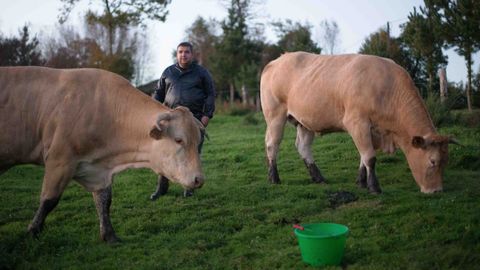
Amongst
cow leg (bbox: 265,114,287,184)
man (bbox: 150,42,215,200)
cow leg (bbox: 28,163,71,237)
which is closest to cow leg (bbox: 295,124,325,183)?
cow leg (bbox: 265,114,287,184)

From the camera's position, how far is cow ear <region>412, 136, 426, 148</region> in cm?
738

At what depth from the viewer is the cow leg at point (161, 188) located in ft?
26.7

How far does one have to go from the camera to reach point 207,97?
8.31 m

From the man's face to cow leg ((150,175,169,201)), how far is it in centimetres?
186

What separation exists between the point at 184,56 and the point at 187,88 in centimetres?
51

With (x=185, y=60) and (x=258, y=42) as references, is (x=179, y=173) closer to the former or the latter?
(x=185, y=60)

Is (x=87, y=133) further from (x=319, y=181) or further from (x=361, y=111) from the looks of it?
(x=319, y=181)

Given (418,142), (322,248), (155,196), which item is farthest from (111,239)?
(418,142)

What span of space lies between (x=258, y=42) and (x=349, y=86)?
2904 cm

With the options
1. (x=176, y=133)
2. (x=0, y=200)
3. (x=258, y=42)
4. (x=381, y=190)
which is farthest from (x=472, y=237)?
(x=258, y=42)

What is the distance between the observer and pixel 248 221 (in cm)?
670

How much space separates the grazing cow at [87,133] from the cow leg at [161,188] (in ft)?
6.41

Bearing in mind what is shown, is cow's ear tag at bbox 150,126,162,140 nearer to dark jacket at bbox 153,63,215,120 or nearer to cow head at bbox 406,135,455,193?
dark jacket at bbox 153,63,215,120

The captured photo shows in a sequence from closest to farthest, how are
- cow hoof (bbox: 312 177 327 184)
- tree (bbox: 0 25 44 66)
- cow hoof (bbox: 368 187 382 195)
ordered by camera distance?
cow hoof (bbox: 368 187 382 195), cow hoof (bbox: 312 177 327 184), tree (bbox: 0 25 44 66)
